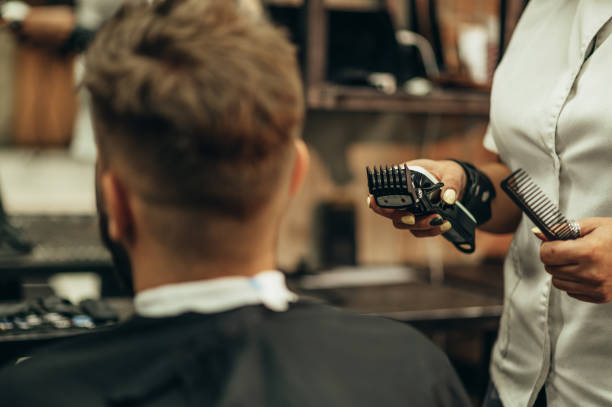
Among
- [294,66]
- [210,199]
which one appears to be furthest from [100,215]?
[294,66]

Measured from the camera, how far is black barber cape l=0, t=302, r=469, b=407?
28.9 inches

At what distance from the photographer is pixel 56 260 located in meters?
2.34

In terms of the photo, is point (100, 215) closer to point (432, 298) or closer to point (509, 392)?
point (509, 392)

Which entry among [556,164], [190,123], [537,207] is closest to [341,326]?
[190,123]

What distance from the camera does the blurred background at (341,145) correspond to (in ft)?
8.06

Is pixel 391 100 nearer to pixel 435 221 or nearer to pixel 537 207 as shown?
pixel 435 221

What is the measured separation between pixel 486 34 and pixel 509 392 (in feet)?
6.58

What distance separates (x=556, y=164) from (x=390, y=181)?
1.01 ft

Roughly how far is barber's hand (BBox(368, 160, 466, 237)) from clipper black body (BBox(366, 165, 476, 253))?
0.01m

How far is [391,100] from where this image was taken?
273 cm

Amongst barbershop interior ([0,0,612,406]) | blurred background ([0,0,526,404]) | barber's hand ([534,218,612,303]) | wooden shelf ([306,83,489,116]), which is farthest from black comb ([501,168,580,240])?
wooden shelf ([306,83,489,116])

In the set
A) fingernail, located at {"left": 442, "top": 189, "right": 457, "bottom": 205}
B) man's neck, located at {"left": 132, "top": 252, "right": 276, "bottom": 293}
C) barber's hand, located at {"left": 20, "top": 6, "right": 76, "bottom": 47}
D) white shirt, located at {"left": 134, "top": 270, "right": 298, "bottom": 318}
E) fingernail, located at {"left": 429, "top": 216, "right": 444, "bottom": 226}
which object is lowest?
fingernail, located at {"left": 429, "top": 216, "right": 444, "bottom": 226}

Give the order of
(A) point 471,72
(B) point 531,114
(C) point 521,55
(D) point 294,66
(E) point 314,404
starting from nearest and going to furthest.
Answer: (E) point 314,404
(D) point 294,66
(B) point 531,114
(C) point 521,55
(A) point 471,72

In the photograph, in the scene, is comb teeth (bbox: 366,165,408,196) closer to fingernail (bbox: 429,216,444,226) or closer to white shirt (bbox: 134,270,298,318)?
fingernail (bbox: 429,216,444,226)
